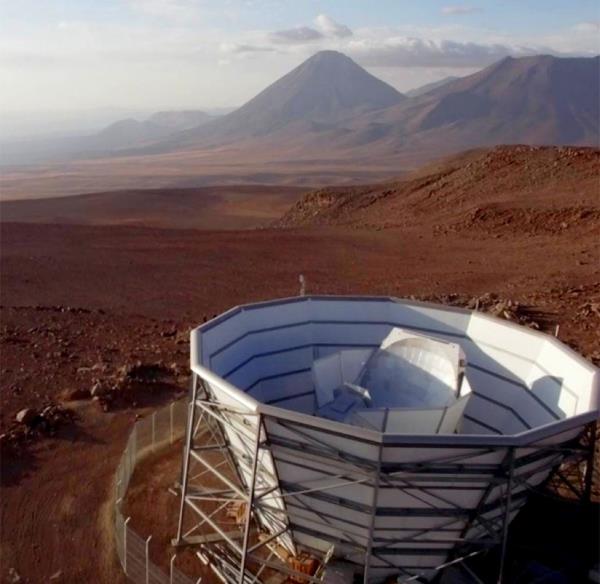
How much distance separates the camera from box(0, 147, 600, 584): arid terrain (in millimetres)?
13383

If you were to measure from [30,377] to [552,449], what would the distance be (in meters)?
12.1

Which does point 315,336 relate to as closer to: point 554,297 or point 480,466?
A: point 480,466

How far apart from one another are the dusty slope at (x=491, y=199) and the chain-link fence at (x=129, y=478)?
22.6 metres

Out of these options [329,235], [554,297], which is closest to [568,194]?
[329,235]

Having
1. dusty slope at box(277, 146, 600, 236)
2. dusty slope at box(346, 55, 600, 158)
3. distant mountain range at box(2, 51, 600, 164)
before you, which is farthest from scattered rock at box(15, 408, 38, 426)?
dusty slope at box(346, 55, 600, 158)

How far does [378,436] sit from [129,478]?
7.02 meters

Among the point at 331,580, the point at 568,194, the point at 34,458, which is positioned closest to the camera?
the point at 331,580

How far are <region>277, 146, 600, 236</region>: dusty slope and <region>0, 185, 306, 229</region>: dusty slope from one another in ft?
36.0

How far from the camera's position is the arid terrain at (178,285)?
527 inches

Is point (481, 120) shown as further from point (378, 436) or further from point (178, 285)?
point (378, 436)

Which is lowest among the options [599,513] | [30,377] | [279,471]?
[599,513]

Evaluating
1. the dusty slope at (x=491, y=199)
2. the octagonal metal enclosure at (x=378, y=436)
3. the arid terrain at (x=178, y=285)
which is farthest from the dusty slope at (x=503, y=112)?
the octagonal metal enclosure at (x=378, y=436)

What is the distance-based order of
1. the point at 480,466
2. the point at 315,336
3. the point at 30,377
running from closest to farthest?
the point at 480,466
the point at 315,336
the point at 30,377

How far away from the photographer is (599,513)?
12.0 m
